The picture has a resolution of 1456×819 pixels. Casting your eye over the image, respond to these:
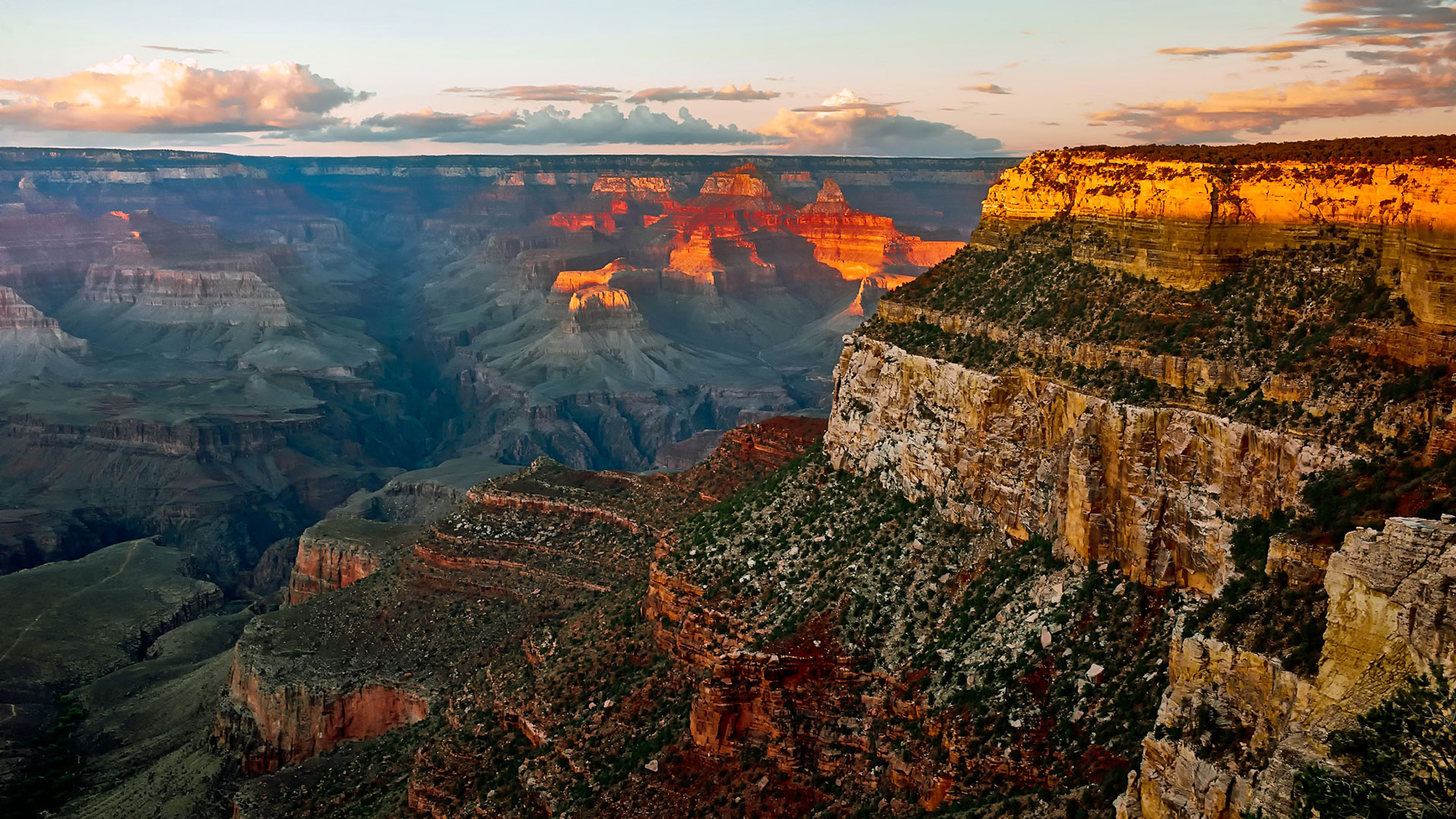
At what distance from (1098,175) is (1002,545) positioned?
35.1 feet

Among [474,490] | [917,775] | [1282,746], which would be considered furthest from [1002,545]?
[474,490]

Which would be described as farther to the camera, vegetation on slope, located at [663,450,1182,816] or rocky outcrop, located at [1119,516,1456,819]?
vegetation on slope, located at [663,450,1182,816]

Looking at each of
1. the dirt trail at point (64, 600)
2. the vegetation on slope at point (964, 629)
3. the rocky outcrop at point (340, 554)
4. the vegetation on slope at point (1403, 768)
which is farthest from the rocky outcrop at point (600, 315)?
the vegetation on slope at point (1403, 768)

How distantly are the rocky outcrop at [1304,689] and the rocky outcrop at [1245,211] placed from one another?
8379mm

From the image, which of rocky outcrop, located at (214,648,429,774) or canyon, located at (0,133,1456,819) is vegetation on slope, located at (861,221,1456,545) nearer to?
canyon, located at (0,133,1456,819)

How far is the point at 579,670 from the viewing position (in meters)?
44.0

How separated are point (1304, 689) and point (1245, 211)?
48.6ft

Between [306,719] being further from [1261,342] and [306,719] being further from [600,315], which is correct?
[600,315]

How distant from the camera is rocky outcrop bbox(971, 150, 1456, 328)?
85.0 ft

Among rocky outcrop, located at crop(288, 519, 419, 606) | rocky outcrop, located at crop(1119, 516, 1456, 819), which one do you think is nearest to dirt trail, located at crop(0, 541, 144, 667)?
rocky outcrop, located at crop(288, 519, 419, 606)

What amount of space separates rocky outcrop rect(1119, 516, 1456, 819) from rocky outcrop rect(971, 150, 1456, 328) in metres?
8.38

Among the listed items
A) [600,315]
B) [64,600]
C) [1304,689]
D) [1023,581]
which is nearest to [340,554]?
[64,600]

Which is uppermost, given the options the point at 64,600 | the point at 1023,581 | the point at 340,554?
the point at 1023,581

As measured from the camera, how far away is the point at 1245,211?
102ft
